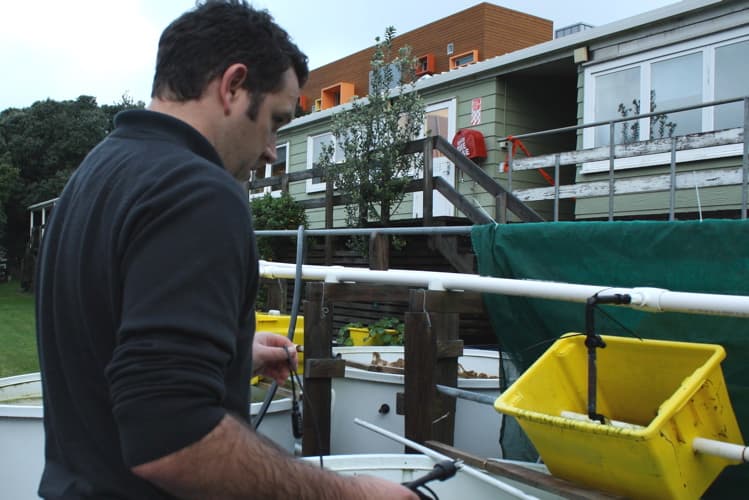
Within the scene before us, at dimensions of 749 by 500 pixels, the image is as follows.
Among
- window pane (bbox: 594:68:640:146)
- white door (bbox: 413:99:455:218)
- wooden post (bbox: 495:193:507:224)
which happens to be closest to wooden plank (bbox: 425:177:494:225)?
wooden post (bbox: 495:193:507:224)

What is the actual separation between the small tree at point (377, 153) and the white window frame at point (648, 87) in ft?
7.55

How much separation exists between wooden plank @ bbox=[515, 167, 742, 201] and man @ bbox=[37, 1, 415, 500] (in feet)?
22.1

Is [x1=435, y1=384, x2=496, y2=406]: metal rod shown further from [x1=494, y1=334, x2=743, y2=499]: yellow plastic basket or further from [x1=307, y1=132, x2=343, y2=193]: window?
[x1=307, y1=132, x2=343, y2=193]: window

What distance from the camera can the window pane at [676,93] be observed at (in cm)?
867

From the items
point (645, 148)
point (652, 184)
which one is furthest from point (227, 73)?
point (645, 148)

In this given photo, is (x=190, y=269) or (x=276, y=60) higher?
(x=276, y=60)

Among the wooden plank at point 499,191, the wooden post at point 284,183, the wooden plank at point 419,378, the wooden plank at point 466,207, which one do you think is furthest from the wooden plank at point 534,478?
the wooden post at point 284,183

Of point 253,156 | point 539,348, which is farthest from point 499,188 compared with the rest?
point 253,156

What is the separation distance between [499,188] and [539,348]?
505cm

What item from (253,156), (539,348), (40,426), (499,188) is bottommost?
(40,426)

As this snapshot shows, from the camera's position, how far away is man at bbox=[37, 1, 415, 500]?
104cm

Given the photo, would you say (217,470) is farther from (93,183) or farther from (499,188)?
(499,188)

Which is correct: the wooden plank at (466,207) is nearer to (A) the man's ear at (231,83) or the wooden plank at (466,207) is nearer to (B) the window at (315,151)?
(B) the window at (315,151)

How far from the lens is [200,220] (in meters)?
1.09
